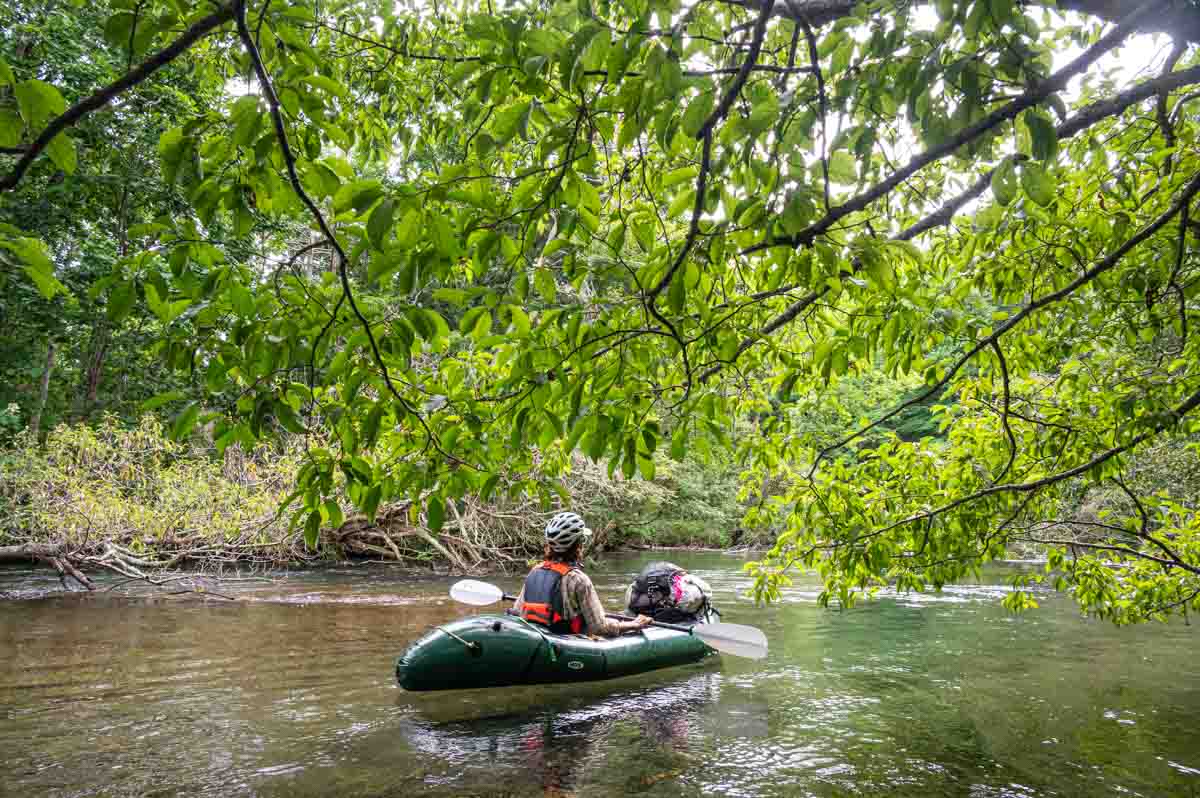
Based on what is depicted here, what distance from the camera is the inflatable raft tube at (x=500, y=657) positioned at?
16.6ft

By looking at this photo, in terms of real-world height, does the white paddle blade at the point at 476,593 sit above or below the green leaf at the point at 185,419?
below

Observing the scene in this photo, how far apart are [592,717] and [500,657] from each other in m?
0.77

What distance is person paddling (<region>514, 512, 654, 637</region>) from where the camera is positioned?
582cm

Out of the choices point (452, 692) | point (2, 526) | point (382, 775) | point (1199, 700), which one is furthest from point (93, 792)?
point (2, 526)

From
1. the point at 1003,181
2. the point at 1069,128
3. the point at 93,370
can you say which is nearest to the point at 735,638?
the point at 1069,128

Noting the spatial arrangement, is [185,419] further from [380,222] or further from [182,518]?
[182,518]

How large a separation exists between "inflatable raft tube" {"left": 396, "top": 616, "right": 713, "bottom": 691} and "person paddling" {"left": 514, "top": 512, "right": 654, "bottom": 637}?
0.18 m

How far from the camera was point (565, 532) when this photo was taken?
5.79 m

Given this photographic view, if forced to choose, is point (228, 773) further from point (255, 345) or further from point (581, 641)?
point (255, 345)

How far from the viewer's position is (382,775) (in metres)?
3.81

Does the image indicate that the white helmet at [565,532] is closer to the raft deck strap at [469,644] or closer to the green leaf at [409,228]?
the raft deck strap at [469,644]

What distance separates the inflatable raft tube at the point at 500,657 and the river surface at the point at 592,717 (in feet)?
0.61

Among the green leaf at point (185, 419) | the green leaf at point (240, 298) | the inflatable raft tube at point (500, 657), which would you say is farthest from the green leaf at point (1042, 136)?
the inflatable raft tube at point (500, 657)

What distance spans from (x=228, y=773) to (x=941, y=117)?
428cm
